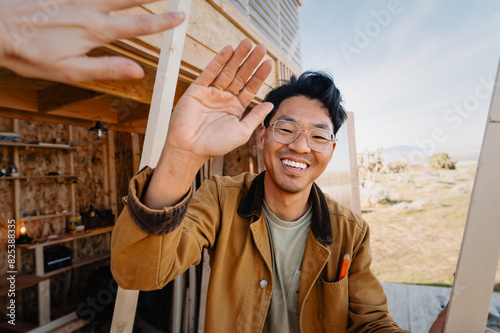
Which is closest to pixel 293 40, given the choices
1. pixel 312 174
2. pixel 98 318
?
pixel 312 174

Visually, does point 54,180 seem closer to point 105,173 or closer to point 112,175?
point 105,173

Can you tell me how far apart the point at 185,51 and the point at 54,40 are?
1502 mm

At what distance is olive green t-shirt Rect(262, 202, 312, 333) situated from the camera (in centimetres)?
150

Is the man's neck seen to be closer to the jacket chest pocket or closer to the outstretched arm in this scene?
A: the jacket chest pocket

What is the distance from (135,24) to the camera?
57cm

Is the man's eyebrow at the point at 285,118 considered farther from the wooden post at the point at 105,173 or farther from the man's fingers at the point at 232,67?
the wooden post at the point at 105,173

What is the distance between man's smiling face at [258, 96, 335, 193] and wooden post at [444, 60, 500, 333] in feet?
2.87

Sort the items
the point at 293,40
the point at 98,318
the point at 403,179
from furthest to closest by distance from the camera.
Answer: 1. the point at 403,179
2. the point at 293,40
3. the point at 98,318

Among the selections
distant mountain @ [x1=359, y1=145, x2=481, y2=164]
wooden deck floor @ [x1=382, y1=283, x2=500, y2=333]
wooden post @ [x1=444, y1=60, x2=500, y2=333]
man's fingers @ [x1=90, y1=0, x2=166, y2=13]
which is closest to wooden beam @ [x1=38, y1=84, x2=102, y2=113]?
Result: man's fingers @ [x1=90, y1=0, x2=166, y2=13]

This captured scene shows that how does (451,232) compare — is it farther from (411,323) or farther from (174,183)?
(174,183)

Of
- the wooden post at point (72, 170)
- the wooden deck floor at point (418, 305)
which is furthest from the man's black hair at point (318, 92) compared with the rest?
the wooden post at point (72, 170)

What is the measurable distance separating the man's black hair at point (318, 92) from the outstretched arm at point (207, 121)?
79cm

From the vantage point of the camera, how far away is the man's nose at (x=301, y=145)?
5.08 feet

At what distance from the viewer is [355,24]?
239cm
